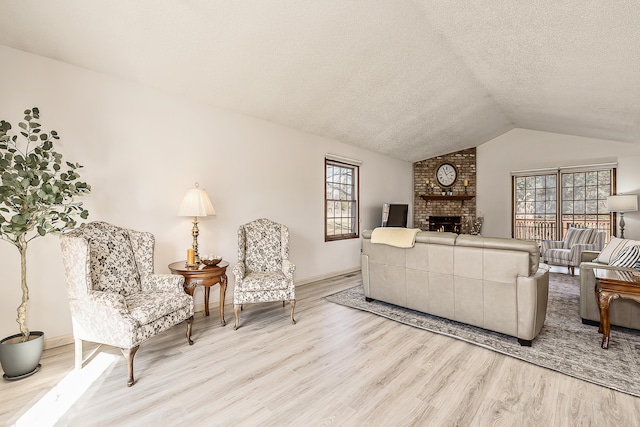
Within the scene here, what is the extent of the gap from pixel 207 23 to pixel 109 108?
1413 mm

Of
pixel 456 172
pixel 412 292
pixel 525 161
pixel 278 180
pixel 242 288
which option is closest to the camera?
pixel 242 288

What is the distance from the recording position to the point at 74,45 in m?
2.55

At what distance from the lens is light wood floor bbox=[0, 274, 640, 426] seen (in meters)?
1.78

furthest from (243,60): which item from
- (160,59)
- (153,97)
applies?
(153,97)

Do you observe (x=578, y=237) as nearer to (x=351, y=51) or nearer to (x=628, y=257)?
(x=628, y=257)

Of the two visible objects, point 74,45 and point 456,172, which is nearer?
point 74,45

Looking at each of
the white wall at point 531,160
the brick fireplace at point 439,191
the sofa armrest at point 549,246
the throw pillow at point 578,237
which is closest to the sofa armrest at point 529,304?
the sofa armrest at point 549,246

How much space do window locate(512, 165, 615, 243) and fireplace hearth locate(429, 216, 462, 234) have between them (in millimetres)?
1272

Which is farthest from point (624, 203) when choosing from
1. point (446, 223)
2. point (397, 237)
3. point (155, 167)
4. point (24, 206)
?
point (24, 206)

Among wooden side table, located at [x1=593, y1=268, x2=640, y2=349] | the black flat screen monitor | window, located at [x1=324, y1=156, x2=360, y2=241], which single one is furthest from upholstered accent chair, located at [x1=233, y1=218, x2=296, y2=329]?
the black flat screen monitor

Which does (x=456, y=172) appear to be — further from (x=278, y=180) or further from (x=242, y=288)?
(x=242, y=288)

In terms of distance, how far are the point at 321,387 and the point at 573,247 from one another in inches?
230

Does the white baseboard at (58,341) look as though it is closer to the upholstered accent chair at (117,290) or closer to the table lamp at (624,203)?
the upholstered accent chair at (117,290)

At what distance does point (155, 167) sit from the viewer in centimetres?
330
